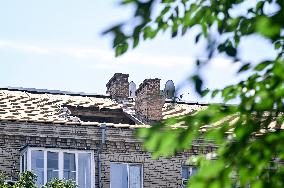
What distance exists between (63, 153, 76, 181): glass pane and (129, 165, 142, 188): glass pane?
2291 millimetres

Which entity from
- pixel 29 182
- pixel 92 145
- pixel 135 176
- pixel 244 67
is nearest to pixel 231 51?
pixel 244 67

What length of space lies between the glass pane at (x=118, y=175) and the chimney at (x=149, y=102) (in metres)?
3.06

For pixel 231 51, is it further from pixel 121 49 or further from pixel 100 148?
pixel 100 148

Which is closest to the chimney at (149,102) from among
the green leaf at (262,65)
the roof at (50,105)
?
the roof at (50,105)

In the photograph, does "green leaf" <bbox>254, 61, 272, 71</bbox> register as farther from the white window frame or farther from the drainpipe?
the drainpipe

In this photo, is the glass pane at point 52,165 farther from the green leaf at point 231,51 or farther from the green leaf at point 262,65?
the green leaf at point 262,65

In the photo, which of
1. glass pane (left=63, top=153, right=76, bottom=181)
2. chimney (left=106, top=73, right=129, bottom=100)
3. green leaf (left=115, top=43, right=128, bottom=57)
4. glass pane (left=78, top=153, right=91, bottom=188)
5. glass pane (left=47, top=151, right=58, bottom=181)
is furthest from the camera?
chimney (left=106, top=73, right=129, bottom=100)

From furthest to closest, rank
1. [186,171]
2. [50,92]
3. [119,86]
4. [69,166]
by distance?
[50,92] < [119,86] < [186,171] < [69,166]

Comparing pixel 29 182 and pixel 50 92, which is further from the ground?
pixel 50 92

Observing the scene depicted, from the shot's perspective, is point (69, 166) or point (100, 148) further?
point (100, 148)

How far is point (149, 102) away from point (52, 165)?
5716 mm

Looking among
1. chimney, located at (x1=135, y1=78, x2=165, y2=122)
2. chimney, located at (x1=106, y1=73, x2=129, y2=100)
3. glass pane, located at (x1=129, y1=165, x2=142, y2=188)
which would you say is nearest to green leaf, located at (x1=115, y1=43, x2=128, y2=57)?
glass pane, located at (x1=129, y1=165, x2=142, y2=188)

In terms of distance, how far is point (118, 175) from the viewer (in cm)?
2728

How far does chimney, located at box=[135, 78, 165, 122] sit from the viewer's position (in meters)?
29.9
